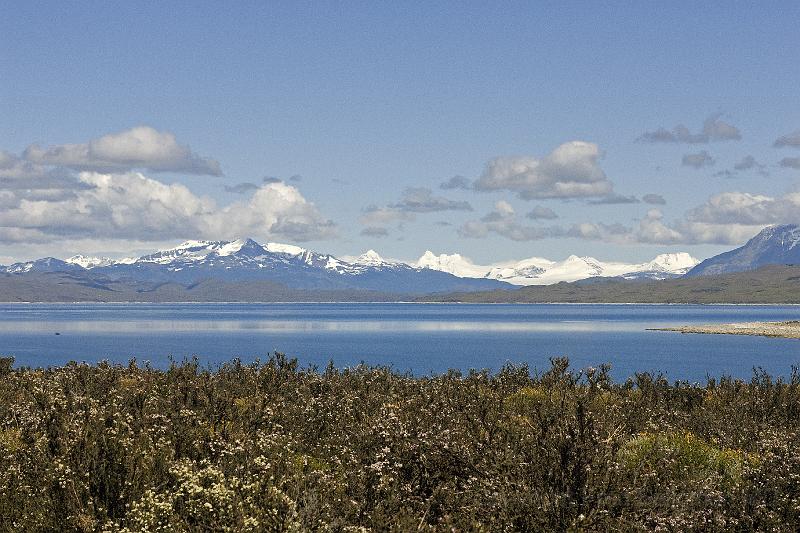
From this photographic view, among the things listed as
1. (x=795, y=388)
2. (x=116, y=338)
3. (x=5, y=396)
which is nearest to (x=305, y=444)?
(x=5, y=396)

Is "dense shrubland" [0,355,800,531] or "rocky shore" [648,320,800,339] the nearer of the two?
"dense shrubland" [0,355,800,531]

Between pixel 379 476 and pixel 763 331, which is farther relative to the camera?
pixel 763 331

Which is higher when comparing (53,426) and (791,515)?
(53,426)

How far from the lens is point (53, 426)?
15172 mm

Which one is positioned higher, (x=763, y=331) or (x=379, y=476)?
(x=379, y=476)

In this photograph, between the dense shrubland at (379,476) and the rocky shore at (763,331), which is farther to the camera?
the rocky shore at (763,331)

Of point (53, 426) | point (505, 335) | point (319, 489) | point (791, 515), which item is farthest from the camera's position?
point (505, 335)

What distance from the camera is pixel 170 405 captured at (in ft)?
74.7

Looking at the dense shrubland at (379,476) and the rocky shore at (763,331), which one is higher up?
the dense shrubland at (379,476)

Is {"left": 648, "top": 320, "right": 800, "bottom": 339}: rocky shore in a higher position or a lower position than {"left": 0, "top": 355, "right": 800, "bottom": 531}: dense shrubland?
lower

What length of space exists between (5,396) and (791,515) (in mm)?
23444

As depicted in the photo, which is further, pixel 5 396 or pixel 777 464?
pixel 5 396

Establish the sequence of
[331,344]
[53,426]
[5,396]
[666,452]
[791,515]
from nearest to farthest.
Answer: [791,515] < [53,426] < [666,452] < [5,396] < [331,344]

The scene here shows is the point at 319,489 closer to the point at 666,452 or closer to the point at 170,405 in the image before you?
the point at 666,452
